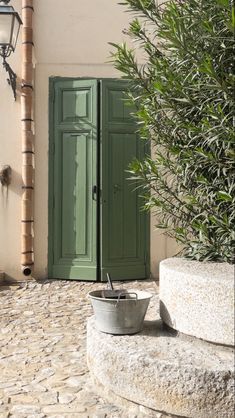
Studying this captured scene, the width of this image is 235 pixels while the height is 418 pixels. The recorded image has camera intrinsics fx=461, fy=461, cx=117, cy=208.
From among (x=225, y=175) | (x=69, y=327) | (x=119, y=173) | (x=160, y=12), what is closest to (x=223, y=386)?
(x=225, y=175)

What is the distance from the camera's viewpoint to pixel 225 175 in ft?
9.48

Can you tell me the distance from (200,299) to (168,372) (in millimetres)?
441

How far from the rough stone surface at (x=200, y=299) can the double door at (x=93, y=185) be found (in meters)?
3.14

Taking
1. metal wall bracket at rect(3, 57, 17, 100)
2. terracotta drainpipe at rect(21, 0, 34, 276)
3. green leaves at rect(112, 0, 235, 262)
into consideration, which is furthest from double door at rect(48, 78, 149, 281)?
green leaves at rect(112, 0, 235, 262)

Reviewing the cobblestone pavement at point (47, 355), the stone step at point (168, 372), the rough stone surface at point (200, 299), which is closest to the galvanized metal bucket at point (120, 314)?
the stone step at point (168, 372)

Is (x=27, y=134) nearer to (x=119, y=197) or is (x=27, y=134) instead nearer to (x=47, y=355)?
(x=119, y=197)

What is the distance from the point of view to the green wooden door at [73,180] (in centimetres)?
Result: 604

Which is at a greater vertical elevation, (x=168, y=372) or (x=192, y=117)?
(x=192, y=117)

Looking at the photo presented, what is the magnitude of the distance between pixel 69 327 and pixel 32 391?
53.6 inches

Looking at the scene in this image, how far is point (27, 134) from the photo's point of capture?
609cm

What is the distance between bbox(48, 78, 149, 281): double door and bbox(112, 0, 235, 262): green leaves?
8.68ft

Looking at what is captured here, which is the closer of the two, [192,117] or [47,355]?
[192,117]

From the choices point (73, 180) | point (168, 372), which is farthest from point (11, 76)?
point (168, 372)

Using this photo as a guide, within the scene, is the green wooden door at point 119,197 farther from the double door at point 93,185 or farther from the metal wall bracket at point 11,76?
the metal wall bracket at point 11,76
